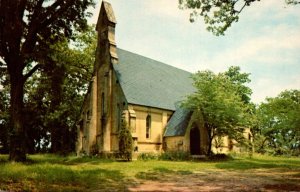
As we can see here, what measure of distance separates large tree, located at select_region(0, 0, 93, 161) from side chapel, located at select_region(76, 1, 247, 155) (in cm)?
997

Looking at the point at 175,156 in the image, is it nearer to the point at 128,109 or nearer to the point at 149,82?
the point at 128,109

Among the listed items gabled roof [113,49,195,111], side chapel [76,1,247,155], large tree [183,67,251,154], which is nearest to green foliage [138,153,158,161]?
side chapel [76,1,247,155]

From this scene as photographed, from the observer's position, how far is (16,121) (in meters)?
23.4

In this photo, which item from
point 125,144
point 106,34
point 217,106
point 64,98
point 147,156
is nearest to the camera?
point 125,144

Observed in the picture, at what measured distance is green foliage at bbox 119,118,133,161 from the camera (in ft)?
95.3

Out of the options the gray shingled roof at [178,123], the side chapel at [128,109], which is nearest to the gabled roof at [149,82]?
the side chapel at [128,109]

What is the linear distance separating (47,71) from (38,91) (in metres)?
19.4

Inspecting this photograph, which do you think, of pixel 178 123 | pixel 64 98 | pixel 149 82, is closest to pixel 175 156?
pixel 178 123

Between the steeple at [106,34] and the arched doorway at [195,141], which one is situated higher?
the steeple at [106,34]

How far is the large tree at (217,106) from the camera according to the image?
32188mm

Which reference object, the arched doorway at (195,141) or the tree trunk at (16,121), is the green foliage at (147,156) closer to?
the arched doorway at (195,141)

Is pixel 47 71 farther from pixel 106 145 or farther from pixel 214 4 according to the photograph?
pixel 214 4

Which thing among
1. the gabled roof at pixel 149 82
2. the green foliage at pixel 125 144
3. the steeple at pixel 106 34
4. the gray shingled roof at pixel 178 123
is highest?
the steeple at pixel 106 34

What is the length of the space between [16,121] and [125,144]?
32.6 feet
